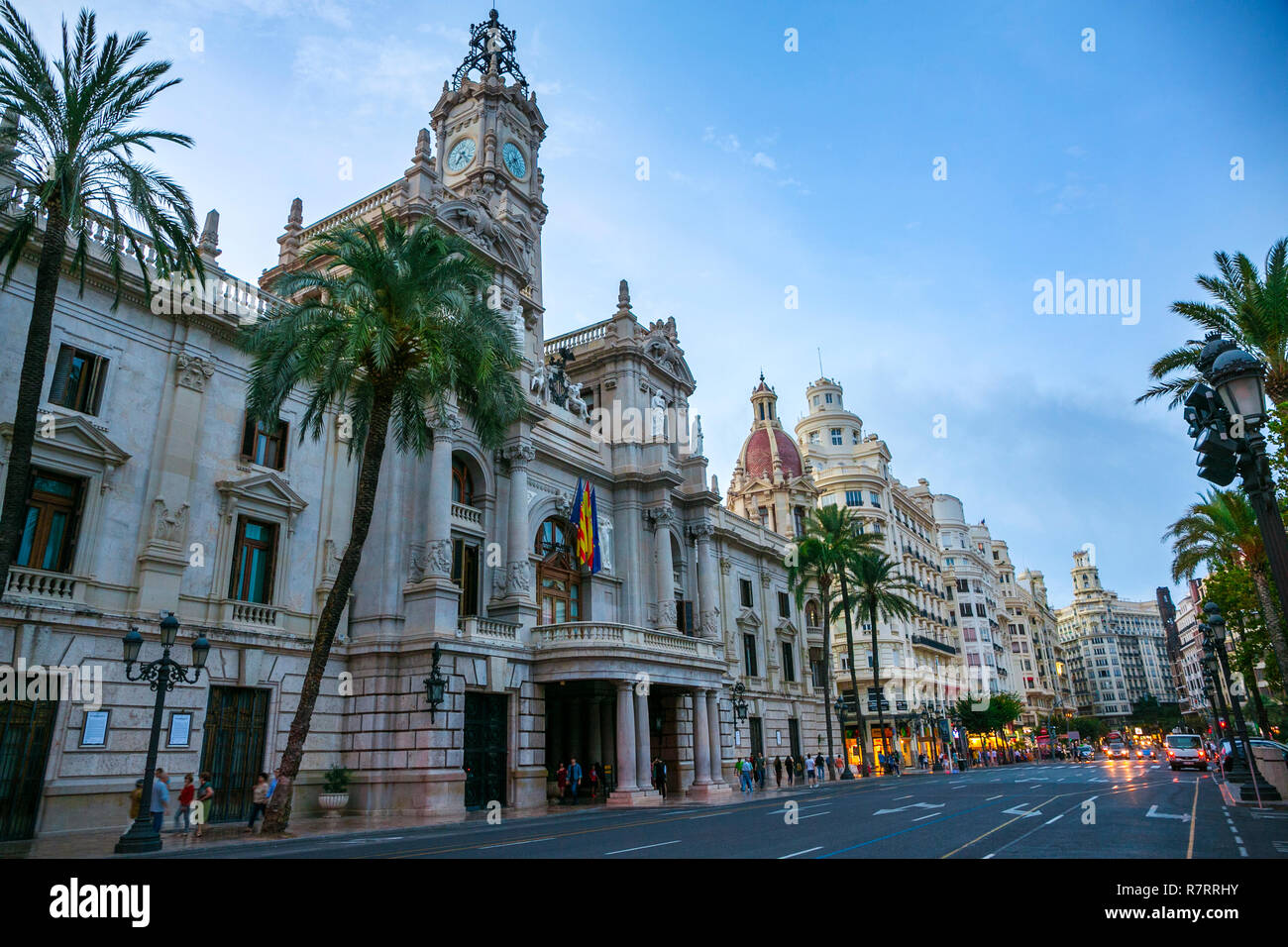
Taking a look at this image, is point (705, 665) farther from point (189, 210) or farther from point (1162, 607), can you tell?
point (1162, 607)

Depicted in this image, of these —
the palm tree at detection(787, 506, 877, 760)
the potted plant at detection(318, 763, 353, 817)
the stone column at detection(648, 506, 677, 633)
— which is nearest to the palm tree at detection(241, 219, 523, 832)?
the potted plant at detection(318, 763, 353, 817)

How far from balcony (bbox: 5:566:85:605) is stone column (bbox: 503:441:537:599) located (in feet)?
47.5

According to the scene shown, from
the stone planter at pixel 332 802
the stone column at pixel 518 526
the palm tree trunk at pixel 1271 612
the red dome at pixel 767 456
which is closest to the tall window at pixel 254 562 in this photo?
the stone planter at pixel 332 802

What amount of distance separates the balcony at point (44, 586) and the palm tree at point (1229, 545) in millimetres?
36444

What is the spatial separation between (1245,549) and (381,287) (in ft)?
108

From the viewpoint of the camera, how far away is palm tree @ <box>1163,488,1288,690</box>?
3016cm

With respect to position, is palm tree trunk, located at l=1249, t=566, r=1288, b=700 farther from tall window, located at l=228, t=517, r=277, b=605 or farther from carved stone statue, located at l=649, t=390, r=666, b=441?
tall window, located at l=228, t=517, r=277, b=605

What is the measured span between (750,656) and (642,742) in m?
19.6

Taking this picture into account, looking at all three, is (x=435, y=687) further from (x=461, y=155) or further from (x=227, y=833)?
(x=461, y=155)

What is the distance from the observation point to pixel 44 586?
19672 millimetres

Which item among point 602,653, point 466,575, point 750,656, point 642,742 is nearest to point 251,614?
point 466,575

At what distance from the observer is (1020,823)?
1700cm

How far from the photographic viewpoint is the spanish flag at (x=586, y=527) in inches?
1377
